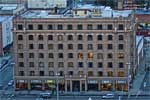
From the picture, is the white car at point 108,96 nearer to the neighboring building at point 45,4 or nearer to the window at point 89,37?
the window at point 89,37

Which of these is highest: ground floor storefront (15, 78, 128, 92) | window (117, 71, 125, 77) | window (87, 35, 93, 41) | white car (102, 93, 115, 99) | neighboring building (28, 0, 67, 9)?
window (87, 35, 93, 41)

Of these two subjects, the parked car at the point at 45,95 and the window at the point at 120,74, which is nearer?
the parked car at the point at 45,95

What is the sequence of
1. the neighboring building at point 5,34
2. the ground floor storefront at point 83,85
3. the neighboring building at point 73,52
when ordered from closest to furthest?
1. the neighboring building at point 73,52
2. the ground floor storefront at point 83,85
3. the neighboring building at point 5,34

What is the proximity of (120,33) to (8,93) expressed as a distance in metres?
22.2

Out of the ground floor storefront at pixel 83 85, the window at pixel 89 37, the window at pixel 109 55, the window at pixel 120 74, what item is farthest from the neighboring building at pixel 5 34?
the window at pixel 120 74

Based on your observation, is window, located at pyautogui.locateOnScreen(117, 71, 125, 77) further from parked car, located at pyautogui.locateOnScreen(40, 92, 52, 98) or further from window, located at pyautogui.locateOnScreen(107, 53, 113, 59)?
parked car, located at pyautogui.locateOnScreen(40, 92, 52, 98)

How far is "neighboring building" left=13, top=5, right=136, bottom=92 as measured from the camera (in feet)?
365

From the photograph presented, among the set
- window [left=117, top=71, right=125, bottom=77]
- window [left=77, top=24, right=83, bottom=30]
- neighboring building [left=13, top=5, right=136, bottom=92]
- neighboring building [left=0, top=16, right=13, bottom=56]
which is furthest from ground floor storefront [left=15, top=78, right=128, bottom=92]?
neighboring building [left=0, top=16, right=13, bottom=56]

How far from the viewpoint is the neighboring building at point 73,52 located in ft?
365

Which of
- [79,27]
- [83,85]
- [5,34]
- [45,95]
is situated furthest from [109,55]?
[5,34]

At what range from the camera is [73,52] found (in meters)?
112

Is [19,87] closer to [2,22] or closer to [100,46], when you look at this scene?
[100,46]

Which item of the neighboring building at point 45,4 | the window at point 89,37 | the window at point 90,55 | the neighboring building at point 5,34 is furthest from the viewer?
the neighboring building at point 45,4

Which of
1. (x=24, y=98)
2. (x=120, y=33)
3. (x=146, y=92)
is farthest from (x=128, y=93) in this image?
(x=24, y=98)
